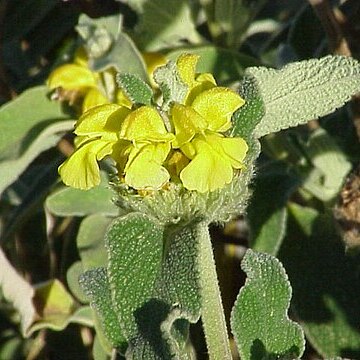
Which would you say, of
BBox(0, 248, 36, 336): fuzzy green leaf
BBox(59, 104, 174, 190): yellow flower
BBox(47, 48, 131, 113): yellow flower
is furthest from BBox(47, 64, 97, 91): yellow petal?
BBox(59, 104, 174, 190): yellow flower

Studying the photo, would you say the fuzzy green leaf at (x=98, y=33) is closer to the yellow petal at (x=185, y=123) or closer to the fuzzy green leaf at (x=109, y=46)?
the fuzzy green leaf at (x=109, y=46)

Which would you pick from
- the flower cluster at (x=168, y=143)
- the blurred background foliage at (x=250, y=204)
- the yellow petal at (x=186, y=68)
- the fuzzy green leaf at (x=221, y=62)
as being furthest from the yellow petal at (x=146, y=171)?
the fuzzy green leaf at (x=221, y=62)

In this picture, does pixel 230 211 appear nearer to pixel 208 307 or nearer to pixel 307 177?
pixel 208 307

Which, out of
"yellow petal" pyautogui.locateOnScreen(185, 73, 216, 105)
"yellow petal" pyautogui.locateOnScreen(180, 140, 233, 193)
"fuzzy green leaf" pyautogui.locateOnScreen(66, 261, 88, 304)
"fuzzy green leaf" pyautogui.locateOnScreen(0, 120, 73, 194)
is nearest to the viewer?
"yellow petal" pyautogui.locateOnScreen(180, 140, 233, 193)

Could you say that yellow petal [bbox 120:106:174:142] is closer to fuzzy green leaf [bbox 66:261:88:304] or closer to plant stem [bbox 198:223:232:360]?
plant stem [bbox 198:223:232:360]

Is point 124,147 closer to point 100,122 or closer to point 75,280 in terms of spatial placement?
point 100,122

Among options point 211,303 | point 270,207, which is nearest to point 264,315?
point 211,303

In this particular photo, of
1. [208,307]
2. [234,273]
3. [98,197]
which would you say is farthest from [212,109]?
[234,273]
